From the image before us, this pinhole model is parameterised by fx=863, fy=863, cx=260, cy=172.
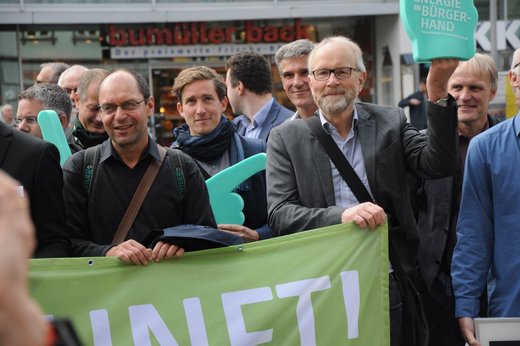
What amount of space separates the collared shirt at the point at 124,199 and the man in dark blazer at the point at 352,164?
0.37 meters

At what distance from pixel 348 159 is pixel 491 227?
0.70 metres

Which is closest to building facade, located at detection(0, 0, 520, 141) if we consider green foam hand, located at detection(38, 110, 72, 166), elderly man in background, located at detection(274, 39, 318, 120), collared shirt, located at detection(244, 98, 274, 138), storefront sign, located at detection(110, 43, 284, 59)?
storefront sign, located at detection(110, 43, 284, 59)

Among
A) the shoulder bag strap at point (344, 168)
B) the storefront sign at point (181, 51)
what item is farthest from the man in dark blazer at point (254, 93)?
the storefront sign at point (181, 51)

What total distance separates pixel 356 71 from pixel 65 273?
161 centimetres

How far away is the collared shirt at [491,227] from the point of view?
3586 millimetres

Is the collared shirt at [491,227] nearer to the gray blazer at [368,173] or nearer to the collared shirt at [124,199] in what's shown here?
the gray blazer at [368,173]

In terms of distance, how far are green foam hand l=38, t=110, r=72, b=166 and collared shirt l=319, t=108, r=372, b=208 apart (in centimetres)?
145

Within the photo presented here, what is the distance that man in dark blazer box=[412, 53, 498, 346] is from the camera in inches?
169

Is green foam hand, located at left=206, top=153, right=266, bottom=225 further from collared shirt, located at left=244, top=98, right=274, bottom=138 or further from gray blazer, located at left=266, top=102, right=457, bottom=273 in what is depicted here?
collared shirt, located at left=244, top=98, right=274, bottom=138

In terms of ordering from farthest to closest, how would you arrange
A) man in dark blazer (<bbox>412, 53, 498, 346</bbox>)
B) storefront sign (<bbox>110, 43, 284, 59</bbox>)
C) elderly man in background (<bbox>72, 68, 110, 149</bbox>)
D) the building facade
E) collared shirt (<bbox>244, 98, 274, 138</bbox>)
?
storefront sign (<bbox>110, 43, 284, 59</bbox>), the building facade, collared shirt (<bbox>244, 98, 274, 138</bbox>), elderly man in background (<bbox>72, 68, 110, 149</bbox>), man in dark blazer (<bbox>412, 53, 498, 346</bbox>)

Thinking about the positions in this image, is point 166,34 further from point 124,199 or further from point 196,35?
point 124,199

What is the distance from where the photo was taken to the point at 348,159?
3.94 meters

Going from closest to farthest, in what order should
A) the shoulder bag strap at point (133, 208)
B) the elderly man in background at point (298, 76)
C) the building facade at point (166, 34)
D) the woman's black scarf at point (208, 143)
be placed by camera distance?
the shoulder bag strap at point (133, 208), the woman's black scarf at point (208, 143), the elderly man in background at point (298, 76), the building facade at point (166, 34)

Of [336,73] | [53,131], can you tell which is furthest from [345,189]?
[53,131]
